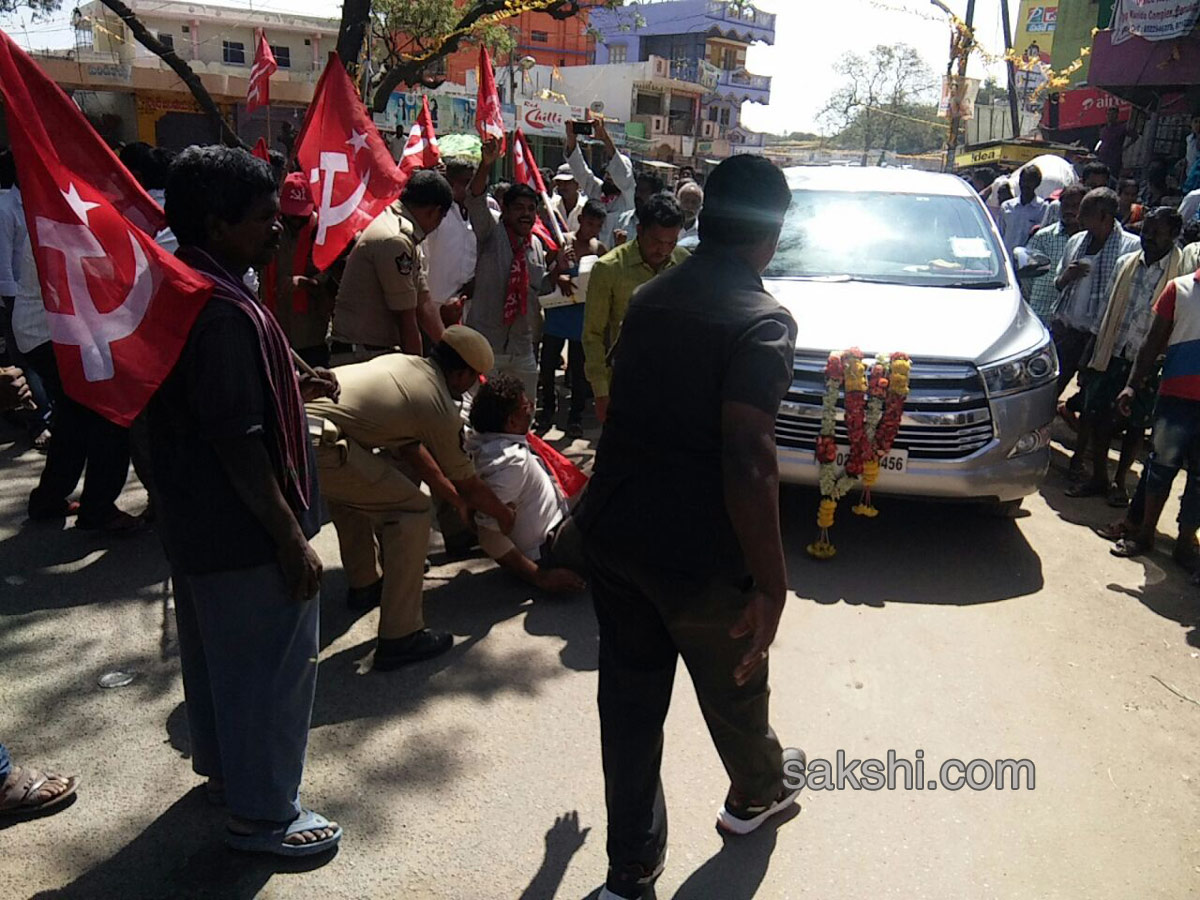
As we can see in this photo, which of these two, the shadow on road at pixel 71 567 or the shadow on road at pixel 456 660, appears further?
the shadow on road at pixel 71 567

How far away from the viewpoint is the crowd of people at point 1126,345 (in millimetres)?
4859

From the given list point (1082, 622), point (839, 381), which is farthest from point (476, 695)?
point (1082, 622)

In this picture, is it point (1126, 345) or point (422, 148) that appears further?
point (422, 148)

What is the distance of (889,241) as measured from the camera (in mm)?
6070

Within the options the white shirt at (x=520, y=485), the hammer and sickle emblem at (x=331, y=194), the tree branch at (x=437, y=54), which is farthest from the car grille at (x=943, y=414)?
the tree branch at (x=437, y=54)

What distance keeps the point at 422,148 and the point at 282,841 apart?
5260 mm

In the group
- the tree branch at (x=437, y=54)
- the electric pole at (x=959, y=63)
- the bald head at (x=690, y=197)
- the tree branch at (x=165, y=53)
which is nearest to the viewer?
the bald head at (x=690, y=197)

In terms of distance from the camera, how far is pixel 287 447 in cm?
235

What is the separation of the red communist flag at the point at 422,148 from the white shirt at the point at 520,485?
2.87 m

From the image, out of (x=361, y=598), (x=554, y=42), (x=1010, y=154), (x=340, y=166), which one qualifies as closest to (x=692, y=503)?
(x=361, y=598)

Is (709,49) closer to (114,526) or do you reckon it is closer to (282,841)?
(114,526)

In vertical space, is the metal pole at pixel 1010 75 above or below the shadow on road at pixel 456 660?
above

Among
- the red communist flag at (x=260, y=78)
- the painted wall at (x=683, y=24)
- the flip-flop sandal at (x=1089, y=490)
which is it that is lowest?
the flip-flop sandal at (x=1089, y=490)

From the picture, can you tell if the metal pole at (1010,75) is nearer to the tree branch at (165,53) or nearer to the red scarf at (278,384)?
the tree branch at (165,53)
